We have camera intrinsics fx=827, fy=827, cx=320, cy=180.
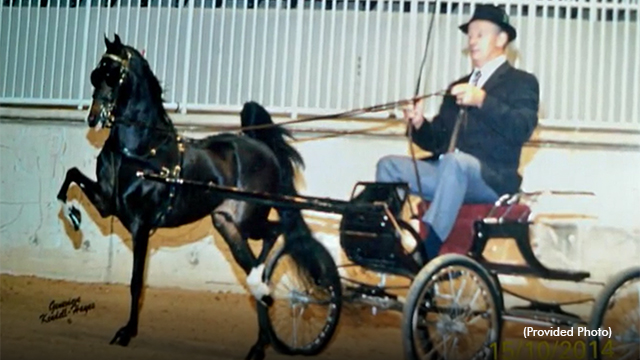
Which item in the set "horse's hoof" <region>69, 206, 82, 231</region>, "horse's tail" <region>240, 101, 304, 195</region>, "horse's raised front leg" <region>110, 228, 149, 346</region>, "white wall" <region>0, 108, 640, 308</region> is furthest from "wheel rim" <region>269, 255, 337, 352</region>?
"horse's hoof" <region>69, 206, 82, 231</region>

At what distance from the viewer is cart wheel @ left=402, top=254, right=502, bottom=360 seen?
108 inches

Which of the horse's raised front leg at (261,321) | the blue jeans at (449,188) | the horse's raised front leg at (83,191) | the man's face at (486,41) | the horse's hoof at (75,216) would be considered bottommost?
the horse's raised front leg at (261,321)

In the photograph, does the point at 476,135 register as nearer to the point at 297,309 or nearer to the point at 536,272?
the point at 536,272

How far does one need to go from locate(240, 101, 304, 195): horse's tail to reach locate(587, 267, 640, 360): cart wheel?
117 centimetres

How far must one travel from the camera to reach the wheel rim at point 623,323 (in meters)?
2.88

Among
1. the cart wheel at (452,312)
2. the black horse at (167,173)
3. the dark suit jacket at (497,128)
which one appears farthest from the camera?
→ the black horse at (167,173)

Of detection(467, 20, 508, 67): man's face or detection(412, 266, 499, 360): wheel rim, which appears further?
detection(467, 20, 508, 67): man's face

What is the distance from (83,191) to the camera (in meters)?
3.21

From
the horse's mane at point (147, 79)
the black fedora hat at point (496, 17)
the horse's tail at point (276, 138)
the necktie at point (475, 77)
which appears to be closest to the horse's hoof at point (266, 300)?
the horse's tail at point (276, 138)

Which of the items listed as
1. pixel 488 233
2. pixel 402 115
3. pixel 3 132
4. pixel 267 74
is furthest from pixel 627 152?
pixel 3 132

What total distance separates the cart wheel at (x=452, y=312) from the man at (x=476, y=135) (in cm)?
16

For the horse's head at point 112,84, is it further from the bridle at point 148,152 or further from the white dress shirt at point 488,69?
the white dress shirt at point 488,69

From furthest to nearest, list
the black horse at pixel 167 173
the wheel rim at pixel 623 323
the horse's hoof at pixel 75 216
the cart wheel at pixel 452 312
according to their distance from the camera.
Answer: the horse's hoof at pixel 75 216
the black horse at pixel 167 173
the wheel rim at pixel 623 323
the cart wheel at pixel 452 312

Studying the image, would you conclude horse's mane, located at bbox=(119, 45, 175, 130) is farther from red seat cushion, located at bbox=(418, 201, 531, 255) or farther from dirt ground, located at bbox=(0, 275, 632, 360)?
red seat cushion, located at bbox=(418, 201, 531, 255)
